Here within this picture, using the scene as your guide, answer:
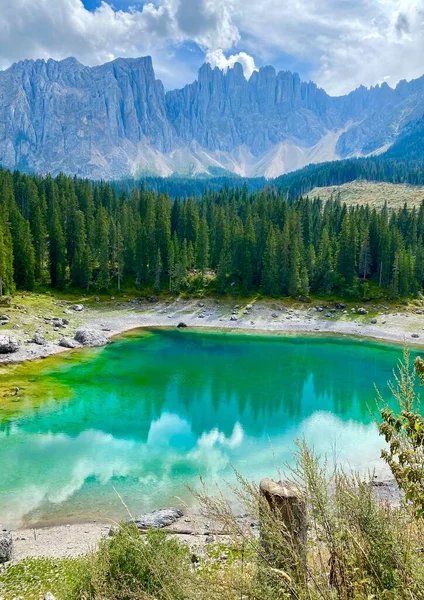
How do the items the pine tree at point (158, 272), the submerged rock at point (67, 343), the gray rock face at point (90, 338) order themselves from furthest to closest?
the pine tree at point (158, 272) → the gray rock face at point (90, 338) → the submerged rock at point (67, 343)

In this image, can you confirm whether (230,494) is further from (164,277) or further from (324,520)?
(164,277)

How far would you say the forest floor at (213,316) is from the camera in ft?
187

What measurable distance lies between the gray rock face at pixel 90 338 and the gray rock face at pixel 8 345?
8.54m

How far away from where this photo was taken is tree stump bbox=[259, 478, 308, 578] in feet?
19.1

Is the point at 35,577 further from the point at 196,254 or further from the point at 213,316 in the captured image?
the point at 196,254

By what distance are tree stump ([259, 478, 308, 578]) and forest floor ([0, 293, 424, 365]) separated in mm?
47336

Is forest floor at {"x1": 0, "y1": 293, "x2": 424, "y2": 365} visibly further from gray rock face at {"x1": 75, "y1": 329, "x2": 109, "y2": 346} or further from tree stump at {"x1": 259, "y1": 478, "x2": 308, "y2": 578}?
tree stump at {"x1": 259, "y1": 478, "x2": 308, "y2": 578}

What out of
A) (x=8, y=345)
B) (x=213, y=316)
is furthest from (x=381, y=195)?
(x=8, y=345)

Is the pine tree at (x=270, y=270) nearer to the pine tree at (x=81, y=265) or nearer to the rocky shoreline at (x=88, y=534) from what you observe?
the pine tree at (x=81, y=265)

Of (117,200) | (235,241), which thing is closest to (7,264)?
(235,241)

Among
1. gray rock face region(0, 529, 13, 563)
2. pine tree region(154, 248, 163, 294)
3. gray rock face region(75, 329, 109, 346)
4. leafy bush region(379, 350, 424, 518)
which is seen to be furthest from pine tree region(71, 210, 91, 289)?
leafy bush region(379, 350, 424, 518)

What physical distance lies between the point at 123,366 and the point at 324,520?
139 ft

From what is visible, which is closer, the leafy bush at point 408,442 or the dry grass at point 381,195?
the leafy bush at point 408,442

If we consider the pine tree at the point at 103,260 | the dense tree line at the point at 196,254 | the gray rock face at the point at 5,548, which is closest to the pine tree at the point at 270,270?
the dense tree line at the point at 196,254
